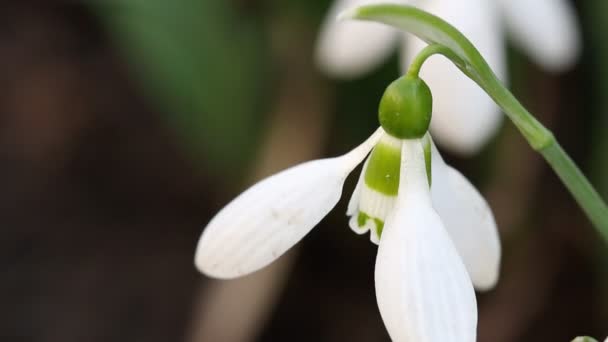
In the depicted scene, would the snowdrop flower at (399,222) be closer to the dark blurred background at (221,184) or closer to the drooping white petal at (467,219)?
the drooping white petal at (467,219)

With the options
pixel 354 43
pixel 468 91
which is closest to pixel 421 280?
pixel 468 91

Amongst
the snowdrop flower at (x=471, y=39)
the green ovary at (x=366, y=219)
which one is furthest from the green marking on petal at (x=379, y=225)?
the snowdrop flower at (x=471, y=39)

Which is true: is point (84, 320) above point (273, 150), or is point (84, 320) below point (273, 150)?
below

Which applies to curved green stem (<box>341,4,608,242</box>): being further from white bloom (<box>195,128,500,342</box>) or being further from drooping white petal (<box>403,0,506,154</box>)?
drooping white petal (<box>403,0,506,154</box>)

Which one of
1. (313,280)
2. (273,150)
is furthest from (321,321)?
(273,150)

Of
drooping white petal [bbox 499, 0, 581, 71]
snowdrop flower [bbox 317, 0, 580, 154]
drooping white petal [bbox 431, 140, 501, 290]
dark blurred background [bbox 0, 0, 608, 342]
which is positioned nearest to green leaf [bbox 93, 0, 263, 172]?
dark blurred background [bbox 0, 0, 608, 342]

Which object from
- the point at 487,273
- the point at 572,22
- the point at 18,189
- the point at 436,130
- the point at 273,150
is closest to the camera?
the point at 487,273

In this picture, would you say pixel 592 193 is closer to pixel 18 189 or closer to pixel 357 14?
pixel 357 14
